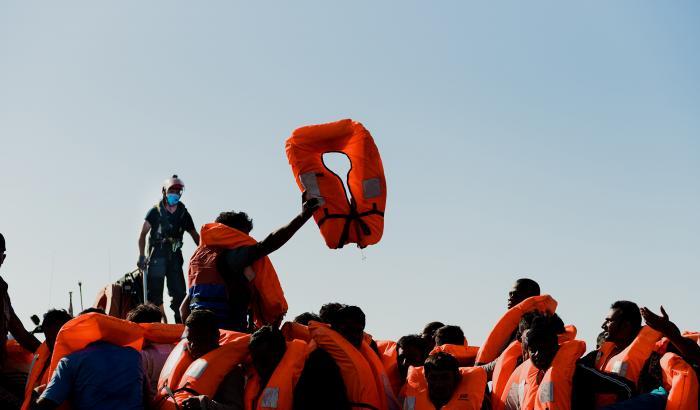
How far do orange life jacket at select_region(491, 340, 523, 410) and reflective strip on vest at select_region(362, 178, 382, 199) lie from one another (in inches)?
79.7

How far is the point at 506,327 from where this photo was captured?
33.3ft

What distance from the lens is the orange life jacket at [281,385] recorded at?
8242 millimetres

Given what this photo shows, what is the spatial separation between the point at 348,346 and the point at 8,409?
359cm

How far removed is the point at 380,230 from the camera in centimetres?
1030

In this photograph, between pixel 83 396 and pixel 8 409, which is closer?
pixel 83 396

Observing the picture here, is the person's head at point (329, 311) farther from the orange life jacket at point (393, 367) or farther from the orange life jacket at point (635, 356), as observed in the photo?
the orange life jacket at point (635, 356)

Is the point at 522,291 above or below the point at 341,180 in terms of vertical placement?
below

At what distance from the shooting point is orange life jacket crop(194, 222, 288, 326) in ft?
30.6

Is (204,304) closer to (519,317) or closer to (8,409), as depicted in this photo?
(8,409)

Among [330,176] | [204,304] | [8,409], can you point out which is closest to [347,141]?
[330,176]

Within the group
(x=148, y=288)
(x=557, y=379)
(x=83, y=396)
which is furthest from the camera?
(x=148, y=288)

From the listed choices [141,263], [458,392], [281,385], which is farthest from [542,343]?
[141,263]

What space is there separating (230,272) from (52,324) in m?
1.66

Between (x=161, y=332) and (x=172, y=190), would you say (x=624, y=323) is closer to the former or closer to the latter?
(x=161, y=332)
